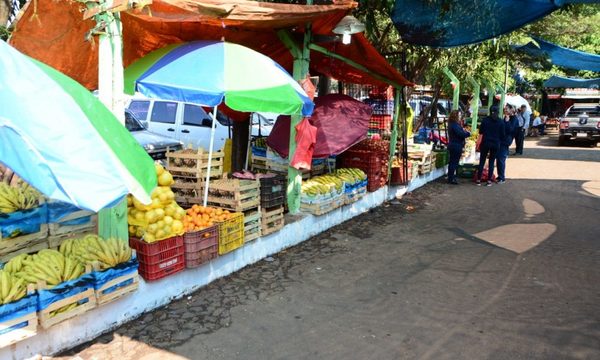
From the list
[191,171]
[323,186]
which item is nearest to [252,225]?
[191,171]

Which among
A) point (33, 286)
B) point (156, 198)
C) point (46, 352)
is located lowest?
point (46, 352)

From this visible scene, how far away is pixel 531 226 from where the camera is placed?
846 centimetres

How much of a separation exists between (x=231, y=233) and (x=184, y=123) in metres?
7.88

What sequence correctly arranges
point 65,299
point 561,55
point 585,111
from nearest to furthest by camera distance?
1. point 65,299
2. point 561,55
3. point 585,111

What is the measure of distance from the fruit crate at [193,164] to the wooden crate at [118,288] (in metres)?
1.82

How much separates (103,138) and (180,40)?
11.6 ft

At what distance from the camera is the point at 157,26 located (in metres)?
5.79

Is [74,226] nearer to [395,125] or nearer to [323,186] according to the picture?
[323,186]

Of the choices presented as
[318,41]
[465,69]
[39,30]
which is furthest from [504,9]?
[465,69]

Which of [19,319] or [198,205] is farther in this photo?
[198,205]

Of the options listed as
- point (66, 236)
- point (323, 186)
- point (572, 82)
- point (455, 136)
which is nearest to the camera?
point (66, 236)

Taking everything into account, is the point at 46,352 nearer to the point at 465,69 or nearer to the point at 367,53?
the point at 367,53

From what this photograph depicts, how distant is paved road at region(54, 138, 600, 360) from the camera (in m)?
4.22

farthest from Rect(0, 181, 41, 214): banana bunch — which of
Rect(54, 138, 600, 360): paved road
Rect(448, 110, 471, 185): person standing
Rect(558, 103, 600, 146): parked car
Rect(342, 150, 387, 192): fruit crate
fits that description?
Rect(558, 103, 600, 146): parked car
